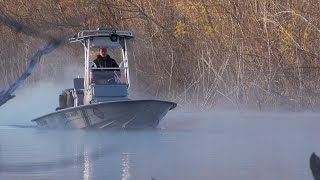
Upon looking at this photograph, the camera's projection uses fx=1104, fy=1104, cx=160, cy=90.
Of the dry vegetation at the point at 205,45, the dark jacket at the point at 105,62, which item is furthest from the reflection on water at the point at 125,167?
the dry vegetation at the point at 205,45

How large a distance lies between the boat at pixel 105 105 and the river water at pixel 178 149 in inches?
8.6

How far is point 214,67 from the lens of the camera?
25156 millimetres

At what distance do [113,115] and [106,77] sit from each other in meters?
0.81

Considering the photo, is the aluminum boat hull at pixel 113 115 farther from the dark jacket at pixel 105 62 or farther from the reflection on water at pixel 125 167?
the reflection on water at pixel 125 167

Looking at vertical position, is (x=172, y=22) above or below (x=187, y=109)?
above

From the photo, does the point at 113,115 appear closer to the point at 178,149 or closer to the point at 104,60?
the point at 104,60

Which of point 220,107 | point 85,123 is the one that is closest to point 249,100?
point 220,107

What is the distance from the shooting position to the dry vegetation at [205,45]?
24.2 m

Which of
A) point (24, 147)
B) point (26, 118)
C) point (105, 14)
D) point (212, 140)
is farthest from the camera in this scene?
point (105, 14)

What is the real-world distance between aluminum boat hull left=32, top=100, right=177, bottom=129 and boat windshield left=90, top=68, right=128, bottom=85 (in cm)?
59

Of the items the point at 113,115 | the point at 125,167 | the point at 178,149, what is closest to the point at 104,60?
the point at 113,115

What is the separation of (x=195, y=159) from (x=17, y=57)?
41.7 feet

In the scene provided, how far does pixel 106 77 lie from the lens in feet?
69.3

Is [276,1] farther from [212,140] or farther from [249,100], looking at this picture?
[212,140]
